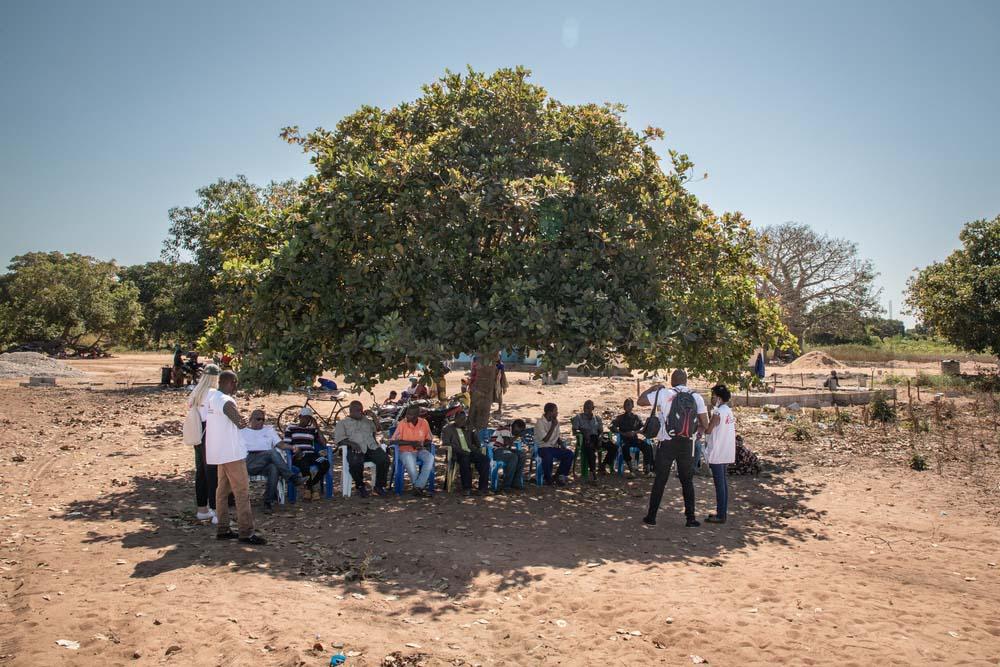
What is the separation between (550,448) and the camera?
432 inches

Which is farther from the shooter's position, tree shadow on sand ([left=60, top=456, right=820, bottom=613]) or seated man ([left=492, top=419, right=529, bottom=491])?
seated man ([left=492, top=419, right=529, bottom=491])

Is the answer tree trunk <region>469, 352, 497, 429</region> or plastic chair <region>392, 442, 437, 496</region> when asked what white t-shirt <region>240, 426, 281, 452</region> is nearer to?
plastic chair <region>392, 442, 437, 496</region>

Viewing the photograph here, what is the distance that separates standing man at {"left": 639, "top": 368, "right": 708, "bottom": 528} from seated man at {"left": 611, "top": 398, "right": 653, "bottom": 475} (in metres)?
2.78

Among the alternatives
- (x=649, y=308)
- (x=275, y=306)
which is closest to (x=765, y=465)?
(x=649, y=308)

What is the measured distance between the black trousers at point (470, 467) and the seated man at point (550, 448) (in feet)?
3.39

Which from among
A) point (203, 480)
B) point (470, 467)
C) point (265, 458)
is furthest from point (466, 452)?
point (203, 480)

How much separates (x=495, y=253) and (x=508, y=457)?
11.0ft

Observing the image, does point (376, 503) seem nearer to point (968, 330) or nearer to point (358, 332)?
point (358, 332)

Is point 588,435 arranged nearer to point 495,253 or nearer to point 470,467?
point 470,467

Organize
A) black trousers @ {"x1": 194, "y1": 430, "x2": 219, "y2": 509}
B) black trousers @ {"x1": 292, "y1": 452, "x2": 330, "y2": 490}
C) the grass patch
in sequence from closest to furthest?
black trousers @ {"x1": 194, "y1": 430, "x2": 219, "y2": 509} < black trousers @ {"x1": 292, "y1": 452, "x2": 330, "y2": 490} < the grass patch

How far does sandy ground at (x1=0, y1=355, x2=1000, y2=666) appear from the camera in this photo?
5223mm

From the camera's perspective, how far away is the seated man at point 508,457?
10.6m

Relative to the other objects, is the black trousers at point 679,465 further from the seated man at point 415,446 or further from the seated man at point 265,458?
the seated man at point 265,458

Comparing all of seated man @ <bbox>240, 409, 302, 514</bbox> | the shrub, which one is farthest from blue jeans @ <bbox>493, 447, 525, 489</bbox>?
the shrub
